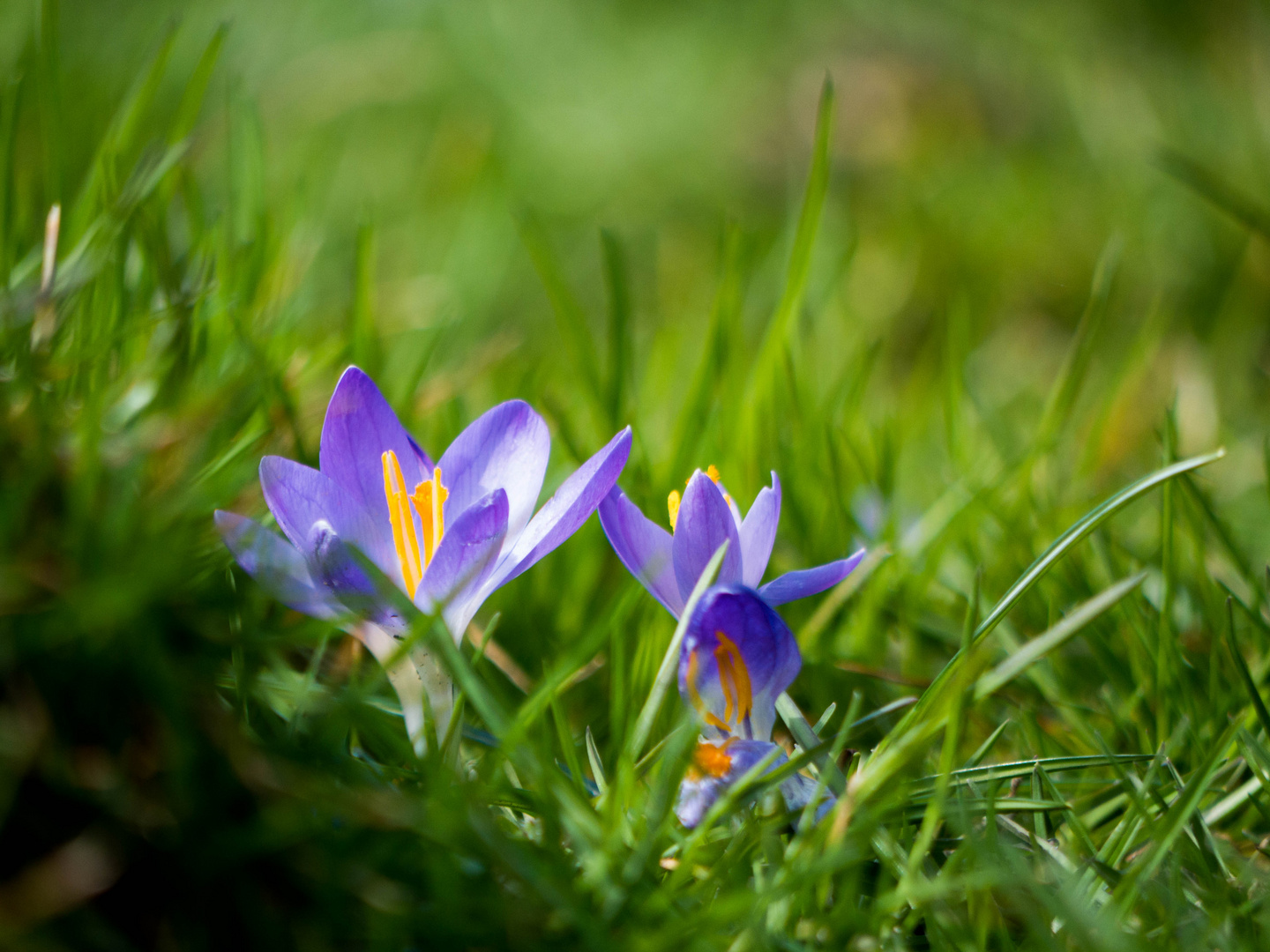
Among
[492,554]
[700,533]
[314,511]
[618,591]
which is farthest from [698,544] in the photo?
[618,591]

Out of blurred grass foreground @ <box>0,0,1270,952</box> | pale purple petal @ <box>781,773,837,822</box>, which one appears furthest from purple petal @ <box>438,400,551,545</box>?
pale purple petal @ <box>781,773,837,822</box>

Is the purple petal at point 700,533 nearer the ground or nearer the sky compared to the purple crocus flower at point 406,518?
nearer the ground

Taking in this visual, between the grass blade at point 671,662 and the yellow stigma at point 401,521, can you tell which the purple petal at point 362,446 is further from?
the grass blade at point 671,662

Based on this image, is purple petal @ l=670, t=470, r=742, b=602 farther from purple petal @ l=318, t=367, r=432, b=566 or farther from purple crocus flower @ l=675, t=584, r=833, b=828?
purple petal @ l=318, t=367, r=432, b=566

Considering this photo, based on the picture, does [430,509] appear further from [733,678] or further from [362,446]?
[733,678]

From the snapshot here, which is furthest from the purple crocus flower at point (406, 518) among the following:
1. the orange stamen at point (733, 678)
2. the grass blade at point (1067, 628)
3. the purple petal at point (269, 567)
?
the grass blade at point (1067, 628)

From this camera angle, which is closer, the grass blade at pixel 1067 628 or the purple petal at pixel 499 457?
the grass blade at pixel 1067 628
